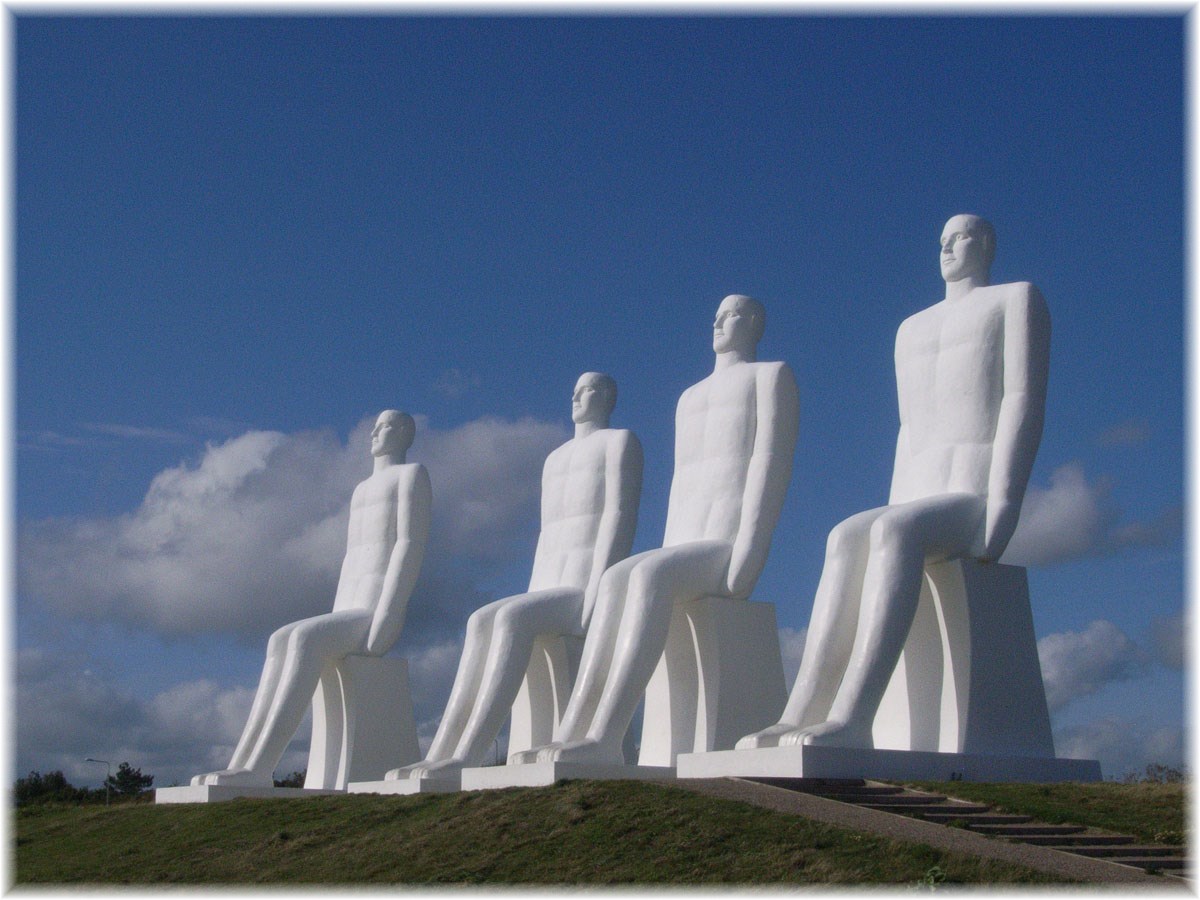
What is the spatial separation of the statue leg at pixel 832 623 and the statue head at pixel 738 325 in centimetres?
345

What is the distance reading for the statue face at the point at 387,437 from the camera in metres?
21.9

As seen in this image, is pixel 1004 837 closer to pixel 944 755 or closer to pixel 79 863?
pixel 944 755

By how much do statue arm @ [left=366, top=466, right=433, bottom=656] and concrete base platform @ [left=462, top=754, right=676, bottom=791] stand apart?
516 centimetres

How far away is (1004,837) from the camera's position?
1120 cm

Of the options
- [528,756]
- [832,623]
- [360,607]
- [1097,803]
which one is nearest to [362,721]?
[360,607]

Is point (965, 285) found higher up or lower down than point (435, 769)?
higher up

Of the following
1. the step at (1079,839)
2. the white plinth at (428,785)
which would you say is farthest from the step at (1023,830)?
the white plinth at (428,785)

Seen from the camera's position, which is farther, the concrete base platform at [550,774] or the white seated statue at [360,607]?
the white seated statue at [360,607]

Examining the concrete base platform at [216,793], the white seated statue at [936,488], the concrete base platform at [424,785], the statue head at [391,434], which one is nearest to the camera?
the white seated statue at [936,488]

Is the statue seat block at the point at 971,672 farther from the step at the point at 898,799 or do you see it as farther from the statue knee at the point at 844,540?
the step at the point at 898,799

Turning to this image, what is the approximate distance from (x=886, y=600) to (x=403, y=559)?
8.40m

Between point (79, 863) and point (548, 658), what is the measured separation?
5.80 m

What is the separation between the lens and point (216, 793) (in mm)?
18906

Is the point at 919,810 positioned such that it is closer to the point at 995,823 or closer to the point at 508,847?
the point at 995,823
